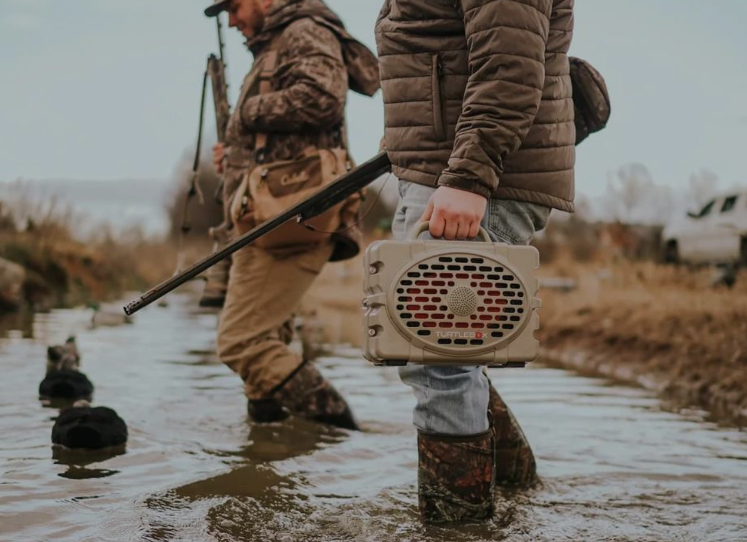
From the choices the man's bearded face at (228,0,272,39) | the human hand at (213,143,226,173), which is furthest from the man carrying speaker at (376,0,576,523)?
the human hand at (213,143,226,173)

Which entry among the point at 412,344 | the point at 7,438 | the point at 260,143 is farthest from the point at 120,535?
the point at 260,143

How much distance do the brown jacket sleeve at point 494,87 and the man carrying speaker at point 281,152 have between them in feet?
7.08

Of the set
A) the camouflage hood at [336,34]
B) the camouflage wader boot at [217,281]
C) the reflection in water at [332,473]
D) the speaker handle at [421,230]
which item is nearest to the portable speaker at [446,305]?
the speaker handle at [421,230]

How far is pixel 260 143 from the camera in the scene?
5.33m

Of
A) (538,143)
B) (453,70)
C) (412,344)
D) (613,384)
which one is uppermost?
(453,70)

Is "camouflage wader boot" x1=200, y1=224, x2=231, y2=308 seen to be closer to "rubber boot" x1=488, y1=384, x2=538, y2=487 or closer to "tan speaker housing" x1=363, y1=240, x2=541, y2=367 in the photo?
"rubber boot" x1=488, y1=384, x2=538, y2=487

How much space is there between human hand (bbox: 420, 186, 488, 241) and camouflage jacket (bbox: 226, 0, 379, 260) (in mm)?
2172

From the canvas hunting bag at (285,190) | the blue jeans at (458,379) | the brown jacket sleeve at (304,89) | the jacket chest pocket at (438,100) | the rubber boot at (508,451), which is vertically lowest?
the rubber boot at (508,451)

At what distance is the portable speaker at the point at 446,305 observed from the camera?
9.88 feet

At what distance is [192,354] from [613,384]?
3793mm

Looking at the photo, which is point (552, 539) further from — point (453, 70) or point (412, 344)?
point (453, 70)

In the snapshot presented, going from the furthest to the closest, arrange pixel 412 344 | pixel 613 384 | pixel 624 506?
pixel 613 384 < pixel 624 506 < pixel 412 344

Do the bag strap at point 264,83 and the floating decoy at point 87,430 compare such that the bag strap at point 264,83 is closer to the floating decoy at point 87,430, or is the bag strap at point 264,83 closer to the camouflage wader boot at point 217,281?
the camouflage wader boot at point 217,281

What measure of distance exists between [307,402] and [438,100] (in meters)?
2.55
